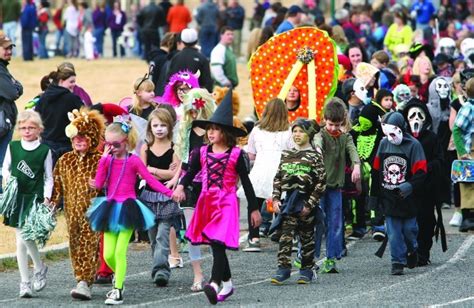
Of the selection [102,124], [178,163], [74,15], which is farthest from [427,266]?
[74,15]

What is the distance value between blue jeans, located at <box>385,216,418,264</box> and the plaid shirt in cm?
316

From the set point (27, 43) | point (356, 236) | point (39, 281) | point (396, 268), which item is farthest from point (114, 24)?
point (39, 281)

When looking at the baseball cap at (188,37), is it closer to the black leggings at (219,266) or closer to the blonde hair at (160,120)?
the blonde hair at (160,120)

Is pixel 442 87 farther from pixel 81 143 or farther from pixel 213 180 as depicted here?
pixel 81 143

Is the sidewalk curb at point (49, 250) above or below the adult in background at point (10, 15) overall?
below

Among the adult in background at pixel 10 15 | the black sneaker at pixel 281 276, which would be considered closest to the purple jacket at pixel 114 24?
the adult in background at pixel 10 15

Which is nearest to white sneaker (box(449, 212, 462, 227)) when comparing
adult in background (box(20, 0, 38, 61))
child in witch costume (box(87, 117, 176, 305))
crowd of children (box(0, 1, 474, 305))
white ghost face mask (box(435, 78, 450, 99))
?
crowd of children (box(0, 1, 474, 305))

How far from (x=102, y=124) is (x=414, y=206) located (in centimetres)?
311

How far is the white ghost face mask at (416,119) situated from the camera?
1469cm

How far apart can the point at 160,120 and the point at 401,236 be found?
2.54m

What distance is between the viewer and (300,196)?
534 inches

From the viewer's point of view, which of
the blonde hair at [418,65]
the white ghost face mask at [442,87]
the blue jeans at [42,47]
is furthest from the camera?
the blue jeans at [42,47]

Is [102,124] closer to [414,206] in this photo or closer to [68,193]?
[68,193]

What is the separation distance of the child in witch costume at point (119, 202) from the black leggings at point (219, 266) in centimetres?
61
